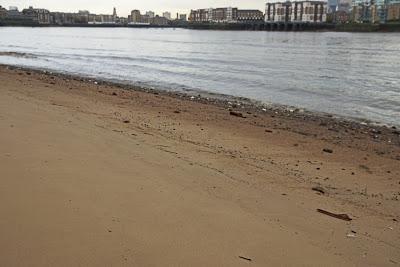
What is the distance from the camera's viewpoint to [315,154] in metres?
8.16

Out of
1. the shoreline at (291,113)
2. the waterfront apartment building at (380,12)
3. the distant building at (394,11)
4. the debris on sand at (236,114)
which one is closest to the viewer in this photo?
the shoreline at (291,113)

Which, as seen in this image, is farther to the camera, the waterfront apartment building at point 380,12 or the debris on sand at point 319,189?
the waterfront apartment building at point 380,12

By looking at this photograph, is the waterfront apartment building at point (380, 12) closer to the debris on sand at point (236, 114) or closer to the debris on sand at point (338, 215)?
the debris on sand at point (236, 114)

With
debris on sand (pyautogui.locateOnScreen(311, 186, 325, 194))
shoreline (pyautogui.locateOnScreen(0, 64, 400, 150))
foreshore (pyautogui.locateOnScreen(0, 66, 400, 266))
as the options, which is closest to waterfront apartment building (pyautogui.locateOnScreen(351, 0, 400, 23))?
shoreline (pyautogui.locateOnScreen(0, 64, 400, 150))

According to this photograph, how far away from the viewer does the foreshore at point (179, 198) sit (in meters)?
3.15

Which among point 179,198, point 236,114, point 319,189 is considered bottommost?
point 236,114

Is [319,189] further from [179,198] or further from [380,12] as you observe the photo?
[380,12]

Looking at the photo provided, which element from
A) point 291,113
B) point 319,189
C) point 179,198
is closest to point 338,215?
point 319,189

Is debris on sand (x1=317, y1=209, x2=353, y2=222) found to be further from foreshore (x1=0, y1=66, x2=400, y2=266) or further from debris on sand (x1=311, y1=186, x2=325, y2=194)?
debris on sand (x1=311, y1=186, x2=325, y2=194)

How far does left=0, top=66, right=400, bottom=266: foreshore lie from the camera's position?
3154mm

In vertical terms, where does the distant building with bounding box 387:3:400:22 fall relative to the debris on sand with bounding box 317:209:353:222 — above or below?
above

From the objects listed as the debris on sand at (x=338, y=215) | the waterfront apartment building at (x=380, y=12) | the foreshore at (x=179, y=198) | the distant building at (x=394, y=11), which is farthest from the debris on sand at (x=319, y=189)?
the distant building at (x=394, y=11)

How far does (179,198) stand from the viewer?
419cm

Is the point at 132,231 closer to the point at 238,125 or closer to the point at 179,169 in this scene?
the point at 179,169
